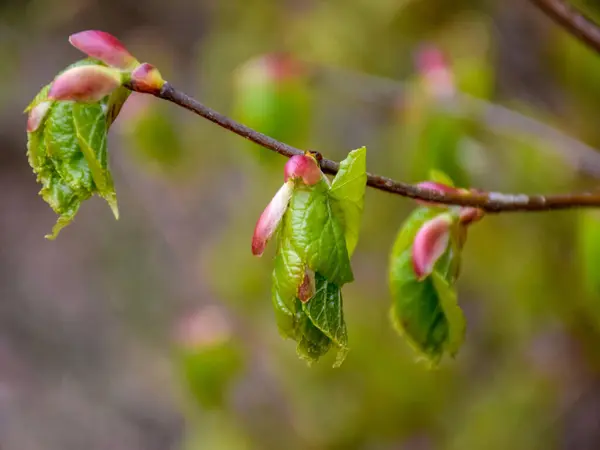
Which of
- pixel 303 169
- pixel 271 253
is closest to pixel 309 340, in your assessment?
pixel 303 169

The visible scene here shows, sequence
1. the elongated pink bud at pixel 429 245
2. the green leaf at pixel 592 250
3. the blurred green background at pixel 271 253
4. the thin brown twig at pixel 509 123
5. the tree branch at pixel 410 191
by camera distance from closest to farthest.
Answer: the tree branch at pixel 410 191 < the elongated pink bud at pixel 429 245 < the green leaf at pixel 592 250 < the thin brown twig at pixel 509 123 < the blurred green background at pixel 271 253

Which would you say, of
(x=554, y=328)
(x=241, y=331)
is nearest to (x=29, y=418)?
(x=241, y=331)

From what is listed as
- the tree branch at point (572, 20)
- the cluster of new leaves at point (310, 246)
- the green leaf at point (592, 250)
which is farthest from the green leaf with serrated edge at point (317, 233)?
the green leaf at point (592, 250)

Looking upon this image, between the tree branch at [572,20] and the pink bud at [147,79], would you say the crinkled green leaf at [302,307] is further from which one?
the tree branch at [572,20]

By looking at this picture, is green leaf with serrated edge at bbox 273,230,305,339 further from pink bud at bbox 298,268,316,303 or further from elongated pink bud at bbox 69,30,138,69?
elongated pink bud at bbox 69,30,138,69

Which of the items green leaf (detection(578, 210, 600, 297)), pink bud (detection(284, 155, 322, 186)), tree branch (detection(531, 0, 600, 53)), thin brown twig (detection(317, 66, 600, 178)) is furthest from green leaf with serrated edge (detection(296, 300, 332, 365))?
thin brown twig (detection(317, 66, 600, 178))

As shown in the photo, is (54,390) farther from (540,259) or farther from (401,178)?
(540,259)

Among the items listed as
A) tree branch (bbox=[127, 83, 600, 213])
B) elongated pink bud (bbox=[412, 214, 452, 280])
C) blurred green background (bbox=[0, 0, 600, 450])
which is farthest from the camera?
blurred green background (bbox=[0, 0, 600, 450])
